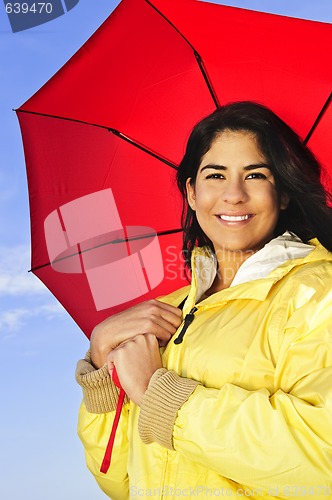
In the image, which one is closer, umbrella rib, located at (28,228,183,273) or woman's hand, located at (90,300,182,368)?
woman's hand, located at (90,300,182,368)

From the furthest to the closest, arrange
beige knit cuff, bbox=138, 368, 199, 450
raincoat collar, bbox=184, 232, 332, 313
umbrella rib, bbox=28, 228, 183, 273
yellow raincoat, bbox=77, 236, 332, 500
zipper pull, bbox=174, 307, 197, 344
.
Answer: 1. umbrella rib, bbox=28, 228, 183, 273
2. zipper pull, bbox=174, 307, 197, 344
3. raincoat collar, bbox=184, 232, 332, 313
4. beige knit cuff, bbox=138, 368, 199, 450
5. yellow raincoat, bbox=77, 236, 332, 500

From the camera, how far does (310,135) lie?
3.76 meters

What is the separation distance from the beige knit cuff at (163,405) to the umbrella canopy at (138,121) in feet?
5.19

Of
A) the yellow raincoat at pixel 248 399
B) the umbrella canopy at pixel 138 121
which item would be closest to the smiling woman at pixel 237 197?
the umbrella canopy at pixel 138 121

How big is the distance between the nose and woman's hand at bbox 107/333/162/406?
0.88m

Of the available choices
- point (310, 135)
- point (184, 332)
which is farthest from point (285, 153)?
point (184, 332)

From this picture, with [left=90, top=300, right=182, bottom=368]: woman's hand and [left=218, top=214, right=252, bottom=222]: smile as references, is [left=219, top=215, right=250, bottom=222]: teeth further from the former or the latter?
[left=90, top=300, right=182, bottom=368]: woman's hand

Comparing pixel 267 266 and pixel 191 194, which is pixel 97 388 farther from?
pixel 191 194

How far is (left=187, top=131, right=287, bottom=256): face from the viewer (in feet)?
11.5

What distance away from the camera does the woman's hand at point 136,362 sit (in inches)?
122

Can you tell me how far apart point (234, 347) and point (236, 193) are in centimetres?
95

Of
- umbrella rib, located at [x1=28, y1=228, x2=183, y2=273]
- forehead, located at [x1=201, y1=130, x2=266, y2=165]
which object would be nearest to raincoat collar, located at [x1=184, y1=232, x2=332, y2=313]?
forehead, located at [x1=201, y1=130, x2=266, y2=165]

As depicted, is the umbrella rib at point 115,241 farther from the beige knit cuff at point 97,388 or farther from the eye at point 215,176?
the beige knit cuff at point 97,388

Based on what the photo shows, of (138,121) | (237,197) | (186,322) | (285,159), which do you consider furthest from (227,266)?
(138,121)
